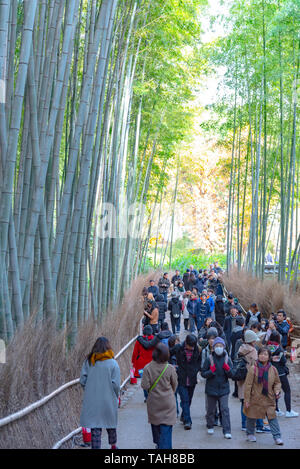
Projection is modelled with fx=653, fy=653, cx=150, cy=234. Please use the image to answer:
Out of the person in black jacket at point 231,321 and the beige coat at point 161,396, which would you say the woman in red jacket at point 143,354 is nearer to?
the person in black jacket at point 231,321

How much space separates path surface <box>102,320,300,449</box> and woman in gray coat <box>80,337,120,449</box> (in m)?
1.03

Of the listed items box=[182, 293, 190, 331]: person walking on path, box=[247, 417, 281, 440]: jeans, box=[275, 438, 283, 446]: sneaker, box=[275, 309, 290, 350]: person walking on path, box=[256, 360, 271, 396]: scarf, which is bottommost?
box=[275, 438, 283, 446]: sneaker

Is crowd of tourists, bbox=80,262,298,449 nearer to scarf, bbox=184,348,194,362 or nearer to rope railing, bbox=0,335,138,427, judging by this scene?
scarf, bbox=184,348,194,362

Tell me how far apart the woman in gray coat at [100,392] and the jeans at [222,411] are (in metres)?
1.54

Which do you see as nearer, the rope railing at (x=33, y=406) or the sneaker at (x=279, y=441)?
the rope railing at (x=33, y=406)

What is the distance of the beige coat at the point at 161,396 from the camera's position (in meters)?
5.00

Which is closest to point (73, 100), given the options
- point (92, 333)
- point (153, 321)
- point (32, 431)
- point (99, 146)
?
point (99, 146)

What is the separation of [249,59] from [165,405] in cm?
1206

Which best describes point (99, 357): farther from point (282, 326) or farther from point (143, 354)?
point (282, 326)

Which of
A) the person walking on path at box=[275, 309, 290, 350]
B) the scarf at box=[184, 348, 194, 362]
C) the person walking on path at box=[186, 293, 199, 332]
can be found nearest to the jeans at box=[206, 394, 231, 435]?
the scarf at box=[184, 348, 194, 362]

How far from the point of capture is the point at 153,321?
9289 mm

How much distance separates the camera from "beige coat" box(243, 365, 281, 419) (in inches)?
221

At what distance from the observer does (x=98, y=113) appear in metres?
7.99

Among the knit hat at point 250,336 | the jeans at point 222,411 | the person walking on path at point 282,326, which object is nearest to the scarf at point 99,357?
the jeans at point 222,411
